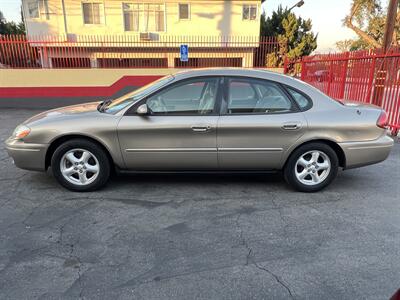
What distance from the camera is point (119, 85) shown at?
11.8 meters

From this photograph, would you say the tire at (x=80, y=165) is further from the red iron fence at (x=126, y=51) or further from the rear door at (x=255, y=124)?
the red iron fence at (x=126, y=51)

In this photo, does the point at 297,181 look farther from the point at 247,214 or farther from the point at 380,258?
the point at 380,258

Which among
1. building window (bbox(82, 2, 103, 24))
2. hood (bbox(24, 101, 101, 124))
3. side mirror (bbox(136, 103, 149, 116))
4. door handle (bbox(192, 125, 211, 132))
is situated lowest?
door handle (bbox(192, 125, 211, 132))

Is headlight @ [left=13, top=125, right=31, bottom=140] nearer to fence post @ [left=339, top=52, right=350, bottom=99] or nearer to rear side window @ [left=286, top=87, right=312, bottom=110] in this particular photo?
rear side window @ [left=286, top=87, right=312, bottom=110]

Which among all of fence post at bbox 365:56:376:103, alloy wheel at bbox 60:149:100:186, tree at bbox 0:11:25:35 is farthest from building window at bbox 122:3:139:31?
tree at bbox 0:11:25:35

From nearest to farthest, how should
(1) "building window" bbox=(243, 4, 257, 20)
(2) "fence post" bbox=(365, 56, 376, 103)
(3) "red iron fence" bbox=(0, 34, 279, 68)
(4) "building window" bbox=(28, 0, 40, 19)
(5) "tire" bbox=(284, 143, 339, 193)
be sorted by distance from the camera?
(5) "tire" bbox=(284, 143, 339, 193)
(2) "fence post" bbox=(365, 56, 376, 103)
(3) "red iron fence" bbox=(0, 34, 279, 68)
(4) "building window" bbox=(28, 0, 40, 19)
(1) "building window" bbox=(243, 4, 257, 20)

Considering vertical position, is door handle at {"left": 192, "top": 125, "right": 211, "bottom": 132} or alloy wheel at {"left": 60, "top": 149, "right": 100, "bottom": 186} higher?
door handle at {"left": 192, "top": 125, "right": 211, "bottom": 132}

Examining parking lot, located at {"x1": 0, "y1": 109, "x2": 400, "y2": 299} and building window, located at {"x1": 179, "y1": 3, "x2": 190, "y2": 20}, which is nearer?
parking lot, located at {"x1": 0, "y1": 109, "x2": 400, "y2": 299}

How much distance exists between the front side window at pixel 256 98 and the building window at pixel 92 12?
60.6ft

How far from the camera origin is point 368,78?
7.80 meters

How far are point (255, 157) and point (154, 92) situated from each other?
1.49 metres

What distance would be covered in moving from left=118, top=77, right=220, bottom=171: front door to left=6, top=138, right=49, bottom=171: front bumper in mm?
990

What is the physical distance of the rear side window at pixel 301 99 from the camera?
3.97 m

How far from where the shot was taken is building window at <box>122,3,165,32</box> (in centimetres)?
1962
